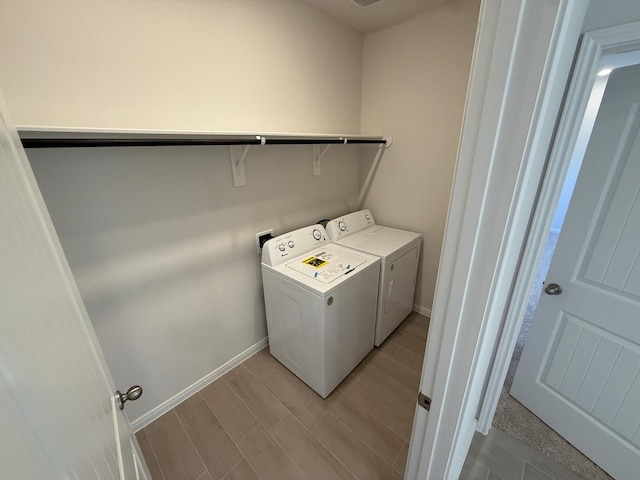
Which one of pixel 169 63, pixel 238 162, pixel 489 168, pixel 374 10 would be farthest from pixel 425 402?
pixel 374 10

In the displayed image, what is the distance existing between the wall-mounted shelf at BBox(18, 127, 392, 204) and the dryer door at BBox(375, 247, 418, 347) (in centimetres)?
102

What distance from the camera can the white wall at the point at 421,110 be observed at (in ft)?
6.03

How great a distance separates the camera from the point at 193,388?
1751 millimetres

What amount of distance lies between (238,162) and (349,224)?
1.11 metres

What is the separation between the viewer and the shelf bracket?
6.81 feet

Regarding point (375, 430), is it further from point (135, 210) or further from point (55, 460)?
point (135, 210)

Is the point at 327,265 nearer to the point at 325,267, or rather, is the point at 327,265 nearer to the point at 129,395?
the point at 325,267

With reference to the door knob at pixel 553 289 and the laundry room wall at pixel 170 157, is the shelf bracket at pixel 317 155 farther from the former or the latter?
the door knob at pixel 553 289

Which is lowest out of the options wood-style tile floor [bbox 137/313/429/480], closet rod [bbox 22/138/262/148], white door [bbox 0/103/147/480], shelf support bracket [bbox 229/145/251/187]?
wood-style tile floor [bbox 137/313/429/480]

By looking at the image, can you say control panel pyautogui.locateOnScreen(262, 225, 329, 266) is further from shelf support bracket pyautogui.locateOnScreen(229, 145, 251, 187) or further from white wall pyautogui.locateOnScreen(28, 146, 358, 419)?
shelf support bracket pyautogui.locateOnScreen(229, 145, 251, 187)

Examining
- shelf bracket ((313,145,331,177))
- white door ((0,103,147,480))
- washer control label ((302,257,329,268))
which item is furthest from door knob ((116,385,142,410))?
shelf bracket ((313,145,331,177))

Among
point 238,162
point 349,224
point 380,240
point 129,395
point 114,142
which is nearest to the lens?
point 129,395

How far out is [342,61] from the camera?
6.95 feet

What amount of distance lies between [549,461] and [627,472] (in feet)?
0.95
